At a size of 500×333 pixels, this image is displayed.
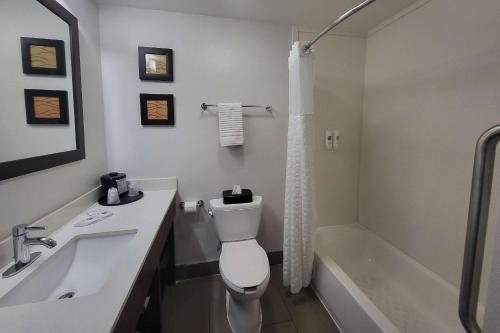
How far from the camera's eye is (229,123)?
6.12 ft

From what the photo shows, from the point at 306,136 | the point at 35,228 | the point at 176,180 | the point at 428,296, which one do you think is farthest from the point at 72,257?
the point at 428,296

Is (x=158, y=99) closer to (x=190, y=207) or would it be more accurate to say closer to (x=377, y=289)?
(x=190, y=207)

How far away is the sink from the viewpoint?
2.64 ft

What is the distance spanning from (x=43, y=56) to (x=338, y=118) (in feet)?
7.14

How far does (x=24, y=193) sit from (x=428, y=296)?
2.46m

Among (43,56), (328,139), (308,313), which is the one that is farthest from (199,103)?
(308,313)

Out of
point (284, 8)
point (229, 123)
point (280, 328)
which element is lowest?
point (280, 328)

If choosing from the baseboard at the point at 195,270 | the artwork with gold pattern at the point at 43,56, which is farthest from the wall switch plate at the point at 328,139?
the artwork with gold pattern at the point at 43,56

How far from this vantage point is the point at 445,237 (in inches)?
60.1

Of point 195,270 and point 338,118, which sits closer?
point 195,270

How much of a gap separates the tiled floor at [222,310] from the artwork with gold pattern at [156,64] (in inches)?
A: 70.5

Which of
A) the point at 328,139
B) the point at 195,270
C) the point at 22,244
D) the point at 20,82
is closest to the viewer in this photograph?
the point at 22,244

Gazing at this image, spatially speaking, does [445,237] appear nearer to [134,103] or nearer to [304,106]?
[304,106]

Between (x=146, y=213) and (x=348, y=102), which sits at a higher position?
(x=348, y=102)
